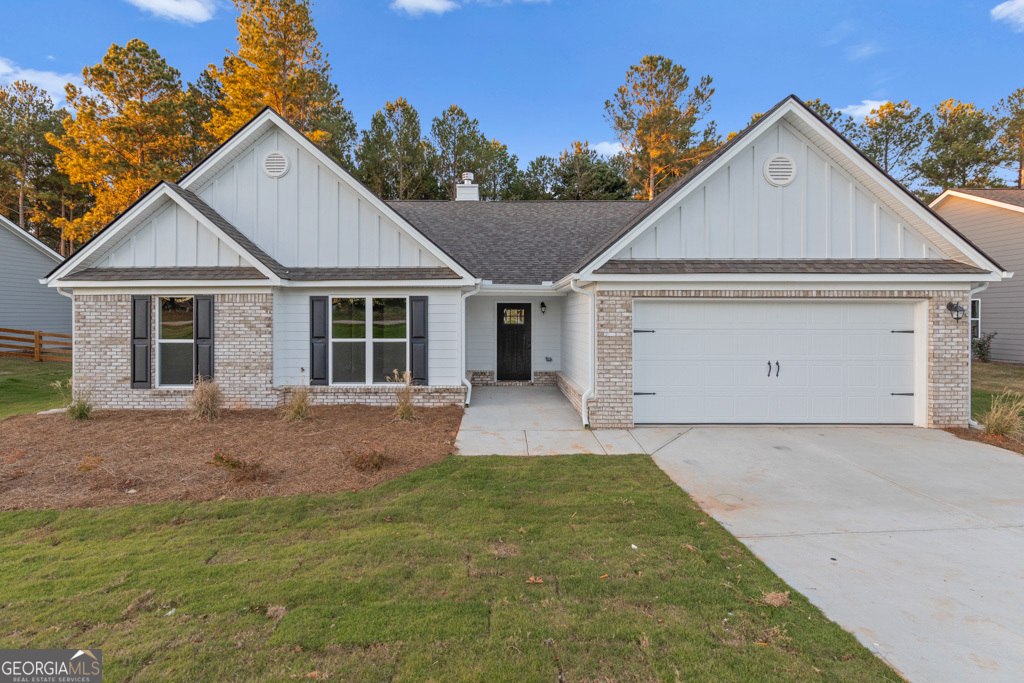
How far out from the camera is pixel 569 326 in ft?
38.3

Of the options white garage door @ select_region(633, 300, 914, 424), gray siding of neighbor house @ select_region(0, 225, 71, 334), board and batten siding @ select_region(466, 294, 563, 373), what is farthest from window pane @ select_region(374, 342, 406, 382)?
gray siding of neighbor house @ select_region(0, 225, 71, 334)

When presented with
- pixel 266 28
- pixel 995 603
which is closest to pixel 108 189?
pixel 266 28

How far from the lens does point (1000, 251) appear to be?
17.1 metres

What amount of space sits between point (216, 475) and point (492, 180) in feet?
90.6

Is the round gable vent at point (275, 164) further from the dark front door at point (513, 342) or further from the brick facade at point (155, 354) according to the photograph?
the dark front door at point (513, 342)

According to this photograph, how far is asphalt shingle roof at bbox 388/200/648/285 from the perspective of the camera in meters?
12.3

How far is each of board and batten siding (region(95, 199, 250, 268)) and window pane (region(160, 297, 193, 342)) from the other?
0.77 meters

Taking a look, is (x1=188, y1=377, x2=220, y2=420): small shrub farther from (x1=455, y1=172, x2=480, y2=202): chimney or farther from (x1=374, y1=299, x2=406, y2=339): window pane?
(x1=455, y1=172, x2=480, y2=202): chimney

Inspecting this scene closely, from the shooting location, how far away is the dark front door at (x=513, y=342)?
12969 millimetres

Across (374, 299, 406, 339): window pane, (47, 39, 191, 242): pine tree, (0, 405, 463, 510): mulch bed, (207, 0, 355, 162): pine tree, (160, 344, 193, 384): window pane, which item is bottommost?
(0, 405, 463, 510): mulch bed

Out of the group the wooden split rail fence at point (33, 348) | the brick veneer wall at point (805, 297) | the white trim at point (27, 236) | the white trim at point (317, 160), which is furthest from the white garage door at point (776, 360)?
the white trim at point (27, 236)

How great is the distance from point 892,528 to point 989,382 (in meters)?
12.8

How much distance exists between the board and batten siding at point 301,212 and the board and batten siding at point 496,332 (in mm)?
3104

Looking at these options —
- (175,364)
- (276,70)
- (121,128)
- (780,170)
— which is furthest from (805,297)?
(121,128)
